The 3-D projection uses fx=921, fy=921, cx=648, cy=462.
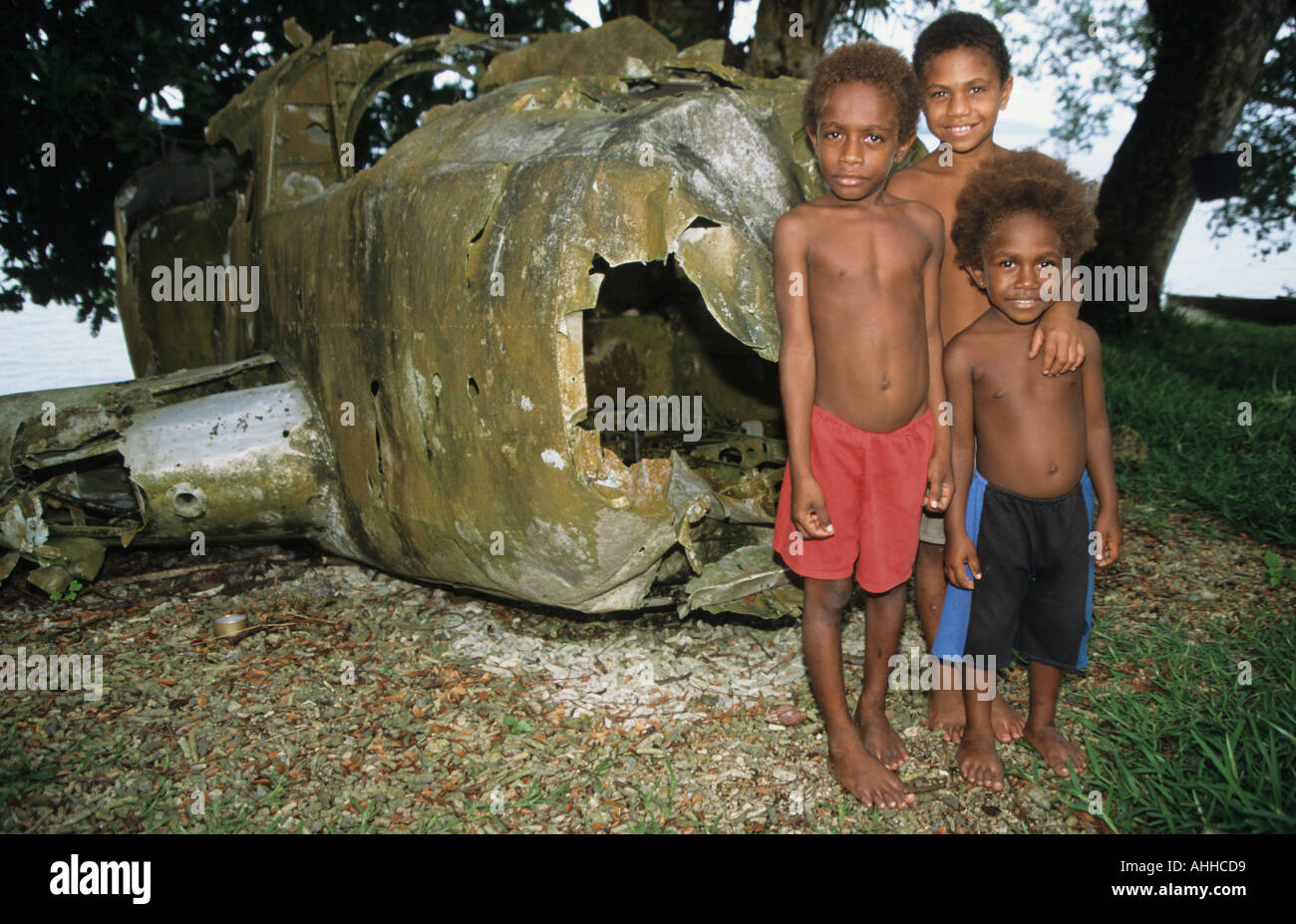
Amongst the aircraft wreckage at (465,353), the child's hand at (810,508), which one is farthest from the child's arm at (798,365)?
the aircraft wreckage at (465,353)

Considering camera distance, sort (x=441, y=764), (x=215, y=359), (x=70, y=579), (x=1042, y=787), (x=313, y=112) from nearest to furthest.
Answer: (x=1042, y=787), (x=441, y=764), (x=70, y=579), (x=313, y=112), (x=215, y=359)

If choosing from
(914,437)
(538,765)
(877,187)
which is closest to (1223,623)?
(914,437)

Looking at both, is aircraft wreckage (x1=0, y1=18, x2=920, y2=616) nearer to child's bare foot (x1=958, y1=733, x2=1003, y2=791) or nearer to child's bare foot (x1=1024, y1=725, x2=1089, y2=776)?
child's bare foot (x1=958, y1=733, x2=1003, y2=791)

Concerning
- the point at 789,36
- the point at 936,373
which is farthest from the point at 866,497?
the point at 789,36

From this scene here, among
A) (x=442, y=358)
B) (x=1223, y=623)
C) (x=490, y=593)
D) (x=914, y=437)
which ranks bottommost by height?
(x=1223, y=623)

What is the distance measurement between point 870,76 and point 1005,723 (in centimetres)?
205

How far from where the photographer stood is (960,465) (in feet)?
8.73

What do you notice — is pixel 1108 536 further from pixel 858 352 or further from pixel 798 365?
pixel 798 365

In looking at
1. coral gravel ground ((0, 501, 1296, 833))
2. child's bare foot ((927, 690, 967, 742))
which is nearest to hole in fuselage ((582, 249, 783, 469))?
coral gravel ground ((0, 501, 1296, 833))

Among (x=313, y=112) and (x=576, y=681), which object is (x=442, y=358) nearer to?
(x=576, y=681)

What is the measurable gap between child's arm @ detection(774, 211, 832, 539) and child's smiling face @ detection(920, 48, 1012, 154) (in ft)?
2.07

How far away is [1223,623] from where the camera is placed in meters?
3.75

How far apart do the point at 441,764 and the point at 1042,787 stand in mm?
1854
